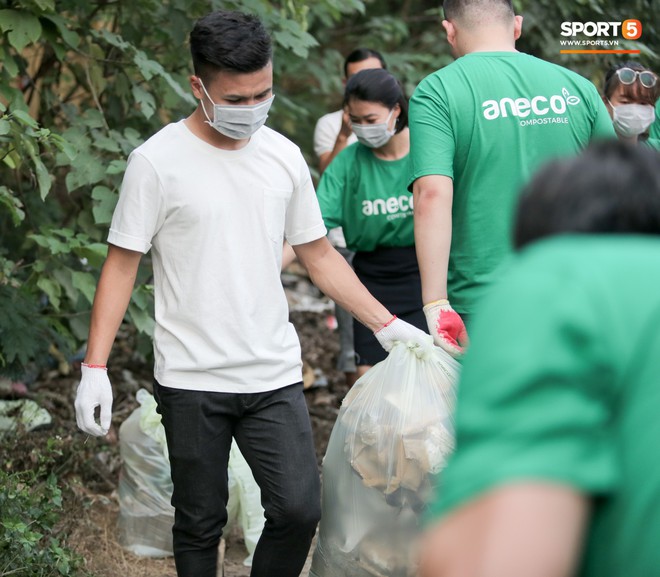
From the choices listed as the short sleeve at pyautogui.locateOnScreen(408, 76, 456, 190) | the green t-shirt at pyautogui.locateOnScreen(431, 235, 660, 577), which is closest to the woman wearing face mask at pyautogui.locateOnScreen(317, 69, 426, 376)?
the short sleeve at pyautogui.locateOnScreen(408, 76, 456, 190)

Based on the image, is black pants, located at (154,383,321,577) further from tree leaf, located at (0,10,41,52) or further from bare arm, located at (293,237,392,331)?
tree leaf, located at (0,10,41,52)

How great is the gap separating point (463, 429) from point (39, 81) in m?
4.60

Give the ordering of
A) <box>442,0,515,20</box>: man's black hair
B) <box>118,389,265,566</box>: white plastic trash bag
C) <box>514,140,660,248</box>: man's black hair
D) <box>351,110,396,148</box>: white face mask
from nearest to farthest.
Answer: <box>514,140,660,248</box>: man's black hair → <box>442,0,515,20</box>: man's black hair → <box>118,389,265,566</box>: white plastic trash bag → <box>351,110,396,148</box>: white face mask

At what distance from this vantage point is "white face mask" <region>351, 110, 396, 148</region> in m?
4.57

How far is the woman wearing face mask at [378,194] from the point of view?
181 inches

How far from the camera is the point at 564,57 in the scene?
7895 millimetres

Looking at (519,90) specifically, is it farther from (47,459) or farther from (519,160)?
(47,459)

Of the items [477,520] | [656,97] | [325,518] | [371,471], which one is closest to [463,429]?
[477,520]

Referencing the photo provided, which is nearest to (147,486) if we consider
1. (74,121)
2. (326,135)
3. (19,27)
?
(74,121)

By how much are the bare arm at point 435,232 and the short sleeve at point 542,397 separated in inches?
82.2

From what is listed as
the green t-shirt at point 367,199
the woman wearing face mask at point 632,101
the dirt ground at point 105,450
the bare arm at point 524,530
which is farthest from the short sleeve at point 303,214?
the bare arm at point 524,530

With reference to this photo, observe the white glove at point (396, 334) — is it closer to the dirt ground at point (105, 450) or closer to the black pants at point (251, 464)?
the black pants at point (251, 464)

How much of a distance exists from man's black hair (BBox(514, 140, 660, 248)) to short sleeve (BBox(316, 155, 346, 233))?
341 cm

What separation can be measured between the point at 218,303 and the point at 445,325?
67 cm
